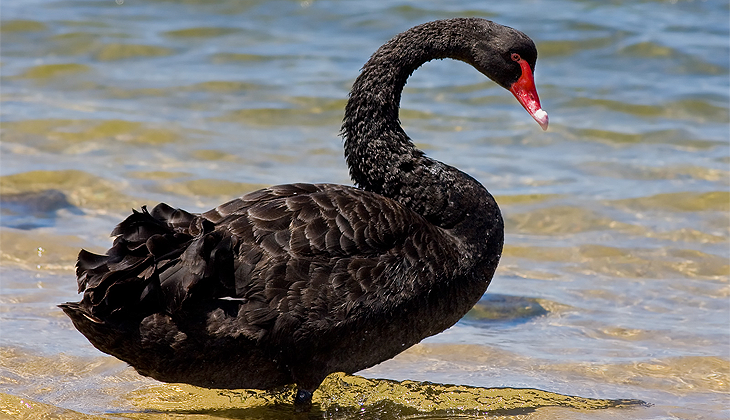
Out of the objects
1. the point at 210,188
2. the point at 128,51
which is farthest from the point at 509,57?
the point at 128,51

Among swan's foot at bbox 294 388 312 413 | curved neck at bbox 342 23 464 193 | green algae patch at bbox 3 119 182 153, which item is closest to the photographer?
swan's foot at bbox 294 388 312 413

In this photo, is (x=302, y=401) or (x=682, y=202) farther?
(x=682, y=202)

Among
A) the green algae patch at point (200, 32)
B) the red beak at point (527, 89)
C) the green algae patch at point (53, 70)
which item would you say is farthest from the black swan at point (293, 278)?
the green algae patch at point (200, 32)

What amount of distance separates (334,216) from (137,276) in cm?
98

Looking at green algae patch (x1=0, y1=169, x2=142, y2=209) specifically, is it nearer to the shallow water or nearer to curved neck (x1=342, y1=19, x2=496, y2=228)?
the shallow water

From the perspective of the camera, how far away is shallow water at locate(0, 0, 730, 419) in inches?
205

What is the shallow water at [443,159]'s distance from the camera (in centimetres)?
522

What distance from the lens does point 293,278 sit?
4.30 meters

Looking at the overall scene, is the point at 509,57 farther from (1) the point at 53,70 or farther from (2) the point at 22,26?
(2) the point at 22,26

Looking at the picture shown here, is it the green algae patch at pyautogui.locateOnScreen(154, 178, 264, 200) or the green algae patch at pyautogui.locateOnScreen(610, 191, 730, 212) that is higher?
the green algae patch at pyautogui.locateOnScreen(154, 178, 264, 200)

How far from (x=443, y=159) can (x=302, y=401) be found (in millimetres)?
4813

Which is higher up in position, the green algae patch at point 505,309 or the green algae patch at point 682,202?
the green algae patch at point 682,202

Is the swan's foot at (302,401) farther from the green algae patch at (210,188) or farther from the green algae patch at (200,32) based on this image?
the green algae patch at (200,32)

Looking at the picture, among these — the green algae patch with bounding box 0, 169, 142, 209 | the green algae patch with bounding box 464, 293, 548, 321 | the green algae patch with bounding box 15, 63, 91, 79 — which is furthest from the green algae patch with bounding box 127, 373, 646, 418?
the green algae patch with bounding box 15, 63, 91, 79
